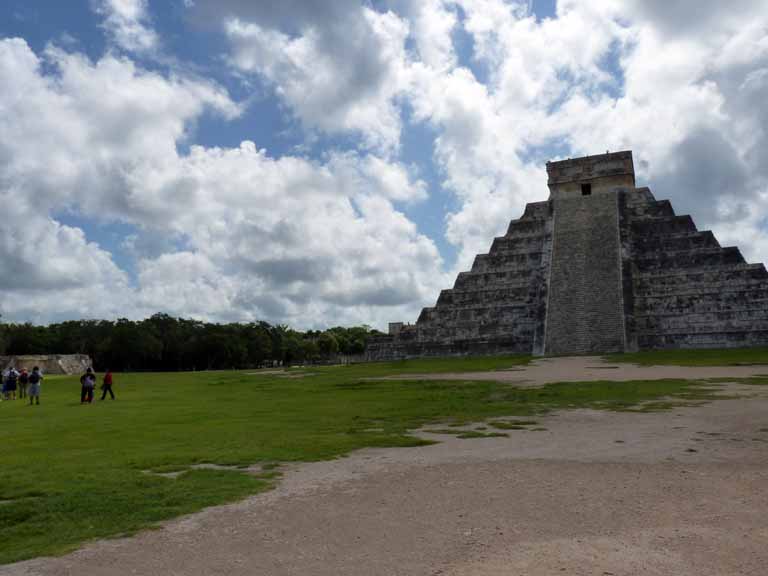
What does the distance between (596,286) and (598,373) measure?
13.1m

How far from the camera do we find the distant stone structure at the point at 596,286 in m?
27.2

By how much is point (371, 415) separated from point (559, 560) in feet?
23.9

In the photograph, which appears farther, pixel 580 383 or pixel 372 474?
pixel 580 383

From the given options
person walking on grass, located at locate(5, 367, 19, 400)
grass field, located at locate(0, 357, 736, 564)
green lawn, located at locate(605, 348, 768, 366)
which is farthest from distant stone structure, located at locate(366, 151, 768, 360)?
person walking on grass, located at locate(5, 367, 19, 400)

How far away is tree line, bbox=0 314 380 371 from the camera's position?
57.9 metres

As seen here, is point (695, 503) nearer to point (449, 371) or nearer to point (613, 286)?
point (449, 371)

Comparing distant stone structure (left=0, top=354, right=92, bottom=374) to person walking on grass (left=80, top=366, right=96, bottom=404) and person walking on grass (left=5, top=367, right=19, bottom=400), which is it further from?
person walking on grass (left=80, top=366, right=96, bottom=404)

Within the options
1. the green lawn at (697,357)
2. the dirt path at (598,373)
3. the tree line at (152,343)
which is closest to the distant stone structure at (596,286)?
the green lawn at (697,357)

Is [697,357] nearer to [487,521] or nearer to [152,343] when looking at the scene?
[487,521]

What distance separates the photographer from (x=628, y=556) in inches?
145

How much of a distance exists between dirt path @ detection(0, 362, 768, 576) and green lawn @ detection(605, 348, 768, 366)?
14775mm

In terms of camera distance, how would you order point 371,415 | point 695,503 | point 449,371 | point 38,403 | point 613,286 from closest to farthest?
point 695,503
point 371,415
point 38,403
point 449,371
point 613,286

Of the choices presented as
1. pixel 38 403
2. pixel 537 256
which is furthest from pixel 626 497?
pixel 537 256

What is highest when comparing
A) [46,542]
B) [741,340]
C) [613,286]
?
[613,286]
